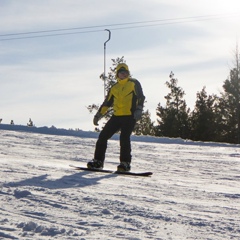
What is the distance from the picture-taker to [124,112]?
28.4 feet

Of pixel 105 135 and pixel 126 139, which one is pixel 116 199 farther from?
pixel 105 135

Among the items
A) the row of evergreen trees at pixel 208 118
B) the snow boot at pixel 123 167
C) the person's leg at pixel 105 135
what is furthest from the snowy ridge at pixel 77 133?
the row of evergreen trees at pixel 208 118

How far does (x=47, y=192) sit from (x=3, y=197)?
19.4 inches

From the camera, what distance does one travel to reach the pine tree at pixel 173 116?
139 ft

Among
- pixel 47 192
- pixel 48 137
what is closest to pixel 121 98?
pixel 47 192

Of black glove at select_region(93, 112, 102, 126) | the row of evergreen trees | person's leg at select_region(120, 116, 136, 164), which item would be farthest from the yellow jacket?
the row of evergreen trees

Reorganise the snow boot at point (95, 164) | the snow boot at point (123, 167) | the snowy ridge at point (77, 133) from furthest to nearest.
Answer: the snowy ridge at point (77, 133)
the snow boot at point (95, 164)
the snow boot at point (123, 167)

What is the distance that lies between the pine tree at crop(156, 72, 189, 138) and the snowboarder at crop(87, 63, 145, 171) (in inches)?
1307

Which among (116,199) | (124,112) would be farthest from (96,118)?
(116,199)

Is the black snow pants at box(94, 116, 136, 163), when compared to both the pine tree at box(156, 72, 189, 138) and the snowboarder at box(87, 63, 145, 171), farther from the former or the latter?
the pine tree at box(156, 72, 189, 138)

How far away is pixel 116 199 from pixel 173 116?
129 ft

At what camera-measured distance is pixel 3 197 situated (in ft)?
17.9

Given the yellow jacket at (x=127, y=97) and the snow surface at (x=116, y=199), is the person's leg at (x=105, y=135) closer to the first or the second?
the yellow jacket at (x=127, y=97)

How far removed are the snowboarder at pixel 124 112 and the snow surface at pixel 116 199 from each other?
464mm
